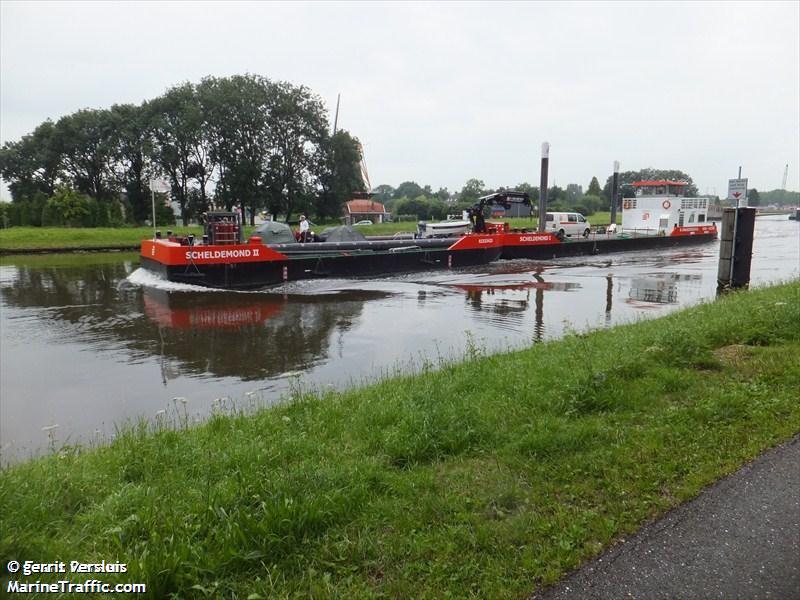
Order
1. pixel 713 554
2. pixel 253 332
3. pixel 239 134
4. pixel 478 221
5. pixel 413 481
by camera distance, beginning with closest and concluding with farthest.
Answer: pixel 713 554
pixel 413 481
pixel 253 332
pixel 478 221
pixel 239 134

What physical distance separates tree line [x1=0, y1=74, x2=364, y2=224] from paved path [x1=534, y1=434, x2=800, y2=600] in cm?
4838

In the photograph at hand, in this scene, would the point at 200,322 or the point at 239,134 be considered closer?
the point at 200,322

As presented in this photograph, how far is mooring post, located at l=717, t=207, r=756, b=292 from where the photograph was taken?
12859mm

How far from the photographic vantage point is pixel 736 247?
13094 mm

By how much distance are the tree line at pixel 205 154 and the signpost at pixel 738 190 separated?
3965cm

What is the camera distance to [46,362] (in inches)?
392

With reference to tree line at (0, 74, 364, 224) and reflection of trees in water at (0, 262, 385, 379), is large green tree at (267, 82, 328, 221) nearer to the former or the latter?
tree line at (0, 74, 364, 224)

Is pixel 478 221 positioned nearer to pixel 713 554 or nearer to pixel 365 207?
pixel 713 554

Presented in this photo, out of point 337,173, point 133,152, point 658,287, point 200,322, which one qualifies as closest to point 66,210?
point 133,152

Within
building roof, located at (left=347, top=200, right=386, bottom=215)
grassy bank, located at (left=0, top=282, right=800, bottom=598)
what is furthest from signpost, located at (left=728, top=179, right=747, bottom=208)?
building roof, located at (left=347, top=200, right=386, bottom=215)

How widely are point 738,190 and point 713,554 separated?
1400 centimetres

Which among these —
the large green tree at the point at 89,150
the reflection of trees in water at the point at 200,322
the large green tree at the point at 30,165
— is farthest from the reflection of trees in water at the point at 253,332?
the large green tree at the point at 30,165

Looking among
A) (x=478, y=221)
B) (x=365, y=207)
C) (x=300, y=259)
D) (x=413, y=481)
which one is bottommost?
(x=413, y=481)

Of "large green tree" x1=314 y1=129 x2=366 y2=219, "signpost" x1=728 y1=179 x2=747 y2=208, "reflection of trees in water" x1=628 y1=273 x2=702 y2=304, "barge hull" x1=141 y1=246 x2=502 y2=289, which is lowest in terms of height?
"reflection of trees in water" x1=628 y1=273 x2=702 y2=304
